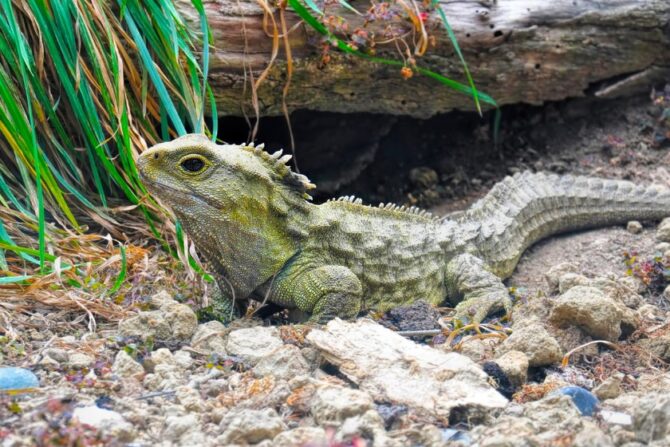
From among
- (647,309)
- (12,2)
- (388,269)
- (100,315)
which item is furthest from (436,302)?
(12,2)

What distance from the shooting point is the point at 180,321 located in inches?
168

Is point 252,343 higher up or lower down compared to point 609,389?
lower down

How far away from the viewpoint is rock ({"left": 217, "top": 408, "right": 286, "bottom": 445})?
3.04 metres

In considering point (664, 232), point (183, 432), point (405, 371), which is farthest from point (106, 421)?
point (664, 232)

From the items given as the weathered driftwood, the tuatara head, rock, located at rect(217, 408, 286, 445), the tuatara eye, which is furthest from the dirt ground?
the weathered driftwood

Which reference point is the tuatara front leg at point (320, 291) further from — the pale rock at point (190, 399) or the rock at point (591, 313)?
the pale rock at point (190, 399)

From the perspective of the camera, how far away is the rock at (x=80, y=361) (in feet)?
12.3

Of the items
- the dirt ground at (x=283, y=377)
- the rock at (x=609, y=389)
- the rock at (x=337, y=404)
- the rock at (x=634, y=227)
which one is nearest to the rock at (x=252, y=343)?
the dirt ground at (x=283, y=377)

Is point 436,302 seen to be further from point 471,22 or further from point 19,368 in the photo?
point 19,368

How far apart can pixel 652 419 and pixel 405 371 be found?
3.35ft

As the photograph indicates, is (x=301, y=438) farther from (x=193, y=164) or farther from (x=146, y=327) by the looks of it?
(x=193, y=164)

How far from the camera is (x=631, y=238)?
252 inches

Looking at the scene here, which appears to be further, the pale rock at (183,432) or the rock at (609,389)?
the rock at (609,389)

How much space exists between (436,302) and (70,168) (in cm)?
263
